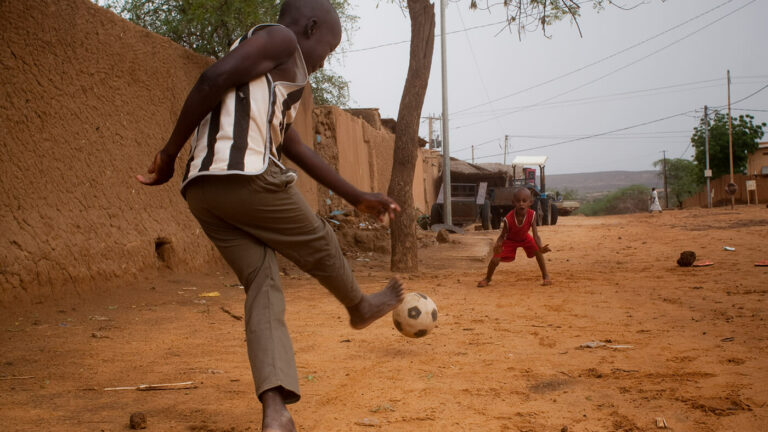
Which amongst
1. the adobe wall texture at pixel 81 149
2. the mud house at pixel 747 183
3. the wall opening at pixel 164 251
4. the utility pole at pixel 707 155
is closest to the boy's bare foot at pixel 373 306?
the adobe wall texture at pixel 81 149

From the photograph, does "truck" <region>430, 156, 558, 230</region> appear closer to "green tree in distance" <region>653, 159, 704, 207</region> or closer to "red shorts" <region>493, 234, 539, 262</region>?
"red shorts" <region>493, 234, 539, 262</region>

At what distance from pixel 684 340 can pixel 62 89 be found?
15.8 ft

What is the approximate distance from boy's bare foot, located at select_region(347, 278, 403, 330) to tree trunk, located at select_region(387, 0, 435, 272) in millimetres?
5443

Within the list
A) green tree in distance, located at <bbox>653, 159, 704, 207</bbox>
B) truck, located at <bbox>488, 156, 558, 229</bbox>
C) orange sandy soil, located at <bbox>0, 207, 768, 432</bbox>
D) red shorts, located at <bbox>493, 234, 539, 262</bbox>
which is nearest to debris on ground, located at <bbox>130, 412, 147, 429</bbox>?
orange sandy soil, located at <bbox>0, 207, 768, 432</bbox>

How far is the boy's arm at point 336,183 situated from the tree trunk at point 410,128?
5.58 m

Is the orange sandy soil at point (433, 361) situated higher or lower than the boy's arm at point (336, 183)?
lower

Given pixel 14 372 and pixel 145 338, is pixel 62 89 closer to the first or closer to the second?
pixel 145 338

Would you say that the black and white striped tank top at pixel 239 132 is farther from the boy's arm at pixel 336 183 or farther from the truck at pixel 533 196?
the truck at pixel 533 196

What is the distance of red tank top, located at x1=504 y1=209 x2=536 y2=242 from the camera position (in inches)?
272

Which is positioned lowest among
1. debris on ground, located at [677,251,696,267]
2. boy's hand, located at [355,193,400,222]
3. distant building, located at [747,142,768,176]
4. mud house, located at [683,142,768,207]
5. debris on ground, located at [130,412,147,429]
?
debris on ground, located at [130,412,147,429]

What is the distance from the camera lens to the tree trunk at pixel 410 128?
7965 mm

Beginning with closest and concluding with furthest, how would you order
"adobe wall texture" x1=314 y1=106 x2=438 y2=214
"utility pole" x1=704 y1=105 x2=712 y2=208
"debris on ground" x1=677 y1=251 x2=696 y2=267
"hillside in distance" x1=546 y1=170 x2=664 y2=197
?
"debris on ground" x1=677 y1=251 x2=696 y2=267 → "adobe wall texture" x1=314 y1=106 x2=438 y2=214 → "utility pole" x1=704 y1=105 x2=712 y2=208 → "hillside in distance" x1=546 y1=170 x2=664 y2=197

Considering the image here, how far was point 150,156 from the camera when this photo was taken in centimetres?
605

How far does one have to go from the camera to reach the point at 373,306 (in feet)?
7.77
